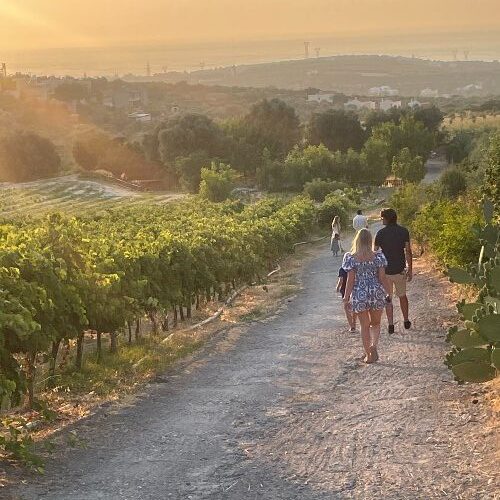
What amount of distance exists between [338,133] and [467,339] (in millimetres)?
83424

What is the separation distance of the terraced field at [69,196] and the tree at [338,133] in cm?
2080

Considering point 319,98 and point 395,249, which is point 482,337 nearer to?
point 395,249

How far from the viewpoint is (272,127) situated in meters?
95.6

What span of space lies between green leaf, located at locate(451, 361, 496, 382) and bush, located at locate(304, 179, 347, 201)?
58832 mm

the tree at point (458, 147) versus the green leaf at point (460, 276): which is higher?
the green leaf at point (460, 276)

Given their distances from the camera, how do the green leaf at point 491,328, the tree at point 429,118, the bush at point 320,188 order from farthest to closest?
the tree at point 429,118
the bush at point 320,188
the green leaf at point 491,328

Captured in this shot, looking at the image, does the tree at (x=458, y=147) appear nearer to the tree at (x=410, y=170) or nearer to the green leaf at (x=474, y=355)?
the tree at (x=410, y=170)

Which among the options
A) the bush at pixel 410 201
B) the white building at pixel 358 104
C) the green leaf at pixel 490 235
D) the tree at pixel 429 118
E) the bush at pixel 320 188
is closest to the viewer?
the green leaf at pixel 490 235

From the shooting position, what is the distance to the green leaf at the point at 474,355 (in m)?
7.82

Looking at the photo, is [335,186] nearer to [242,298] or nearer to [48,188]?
[48,188]

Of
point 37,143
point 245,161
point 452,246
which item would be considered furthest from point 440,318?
point 37,143

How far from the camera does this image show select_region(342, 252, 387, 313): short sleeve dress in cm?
1002

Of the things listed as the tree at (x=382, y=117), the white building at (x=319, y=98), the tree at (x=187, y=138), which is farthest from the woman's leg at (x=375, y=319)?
the white building at (x=319, y=98)

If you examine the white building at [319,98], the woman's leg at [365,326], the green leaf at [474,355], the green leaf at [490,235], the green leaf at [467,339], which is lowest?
the woman's leg at [365,326]
